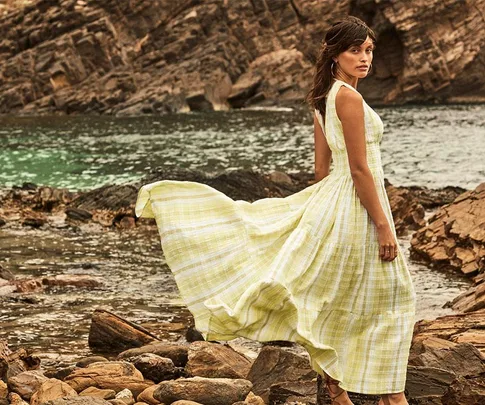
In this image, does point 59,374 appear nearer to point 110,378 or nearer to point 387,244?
point 110,378

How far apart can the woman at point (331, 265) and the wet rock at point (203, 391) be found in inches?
45.0

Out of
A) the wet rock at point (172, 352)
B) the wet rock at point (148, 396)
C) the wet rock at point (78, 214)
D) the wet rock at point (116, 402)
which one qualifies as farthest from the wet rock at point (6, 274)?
the wet rock at point (78, 214)

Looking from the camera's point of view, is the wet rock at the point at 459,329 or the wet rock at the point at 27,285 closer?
the wet rock at the point at 459,329

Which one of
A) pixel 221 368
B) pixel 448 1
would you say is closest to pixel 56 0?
pixel 448 1

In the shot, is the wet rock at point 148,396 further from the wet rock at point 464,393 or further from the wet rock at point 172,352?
the wet rock at point 464,393

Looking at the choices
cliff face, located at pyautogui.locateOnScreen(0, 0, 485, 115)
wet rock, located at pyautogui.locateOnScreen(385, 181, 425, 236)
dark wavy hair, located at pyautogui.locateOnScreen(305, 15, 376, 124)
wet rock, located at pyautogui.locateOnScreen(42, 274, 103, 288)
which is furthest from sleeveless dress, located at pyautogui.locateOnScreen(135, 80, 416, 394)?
cliff face, located at pyautogui.locateOnScreen(0, 0, 485, 115)

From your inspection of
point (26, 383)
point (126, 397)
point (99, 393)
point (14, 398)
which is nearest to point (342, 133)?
point (126, 397)

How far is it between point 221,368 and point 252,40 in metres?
95.2

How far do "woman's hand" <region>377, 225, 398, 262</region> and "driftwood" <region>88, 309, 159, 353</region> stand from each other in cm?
481

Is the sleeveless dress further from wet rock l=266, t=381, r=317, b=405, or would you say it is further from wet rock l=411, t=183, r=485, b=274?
wet rock l=411, t=183, r=485, b=274

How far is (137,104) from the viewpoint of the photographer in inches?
3349

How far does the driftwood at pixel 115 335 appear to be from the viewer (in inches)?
411

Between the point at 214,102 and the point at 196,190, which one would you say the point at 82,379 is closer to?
the point at 196,190

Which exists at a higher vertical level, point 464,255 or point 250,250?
point 250,250
